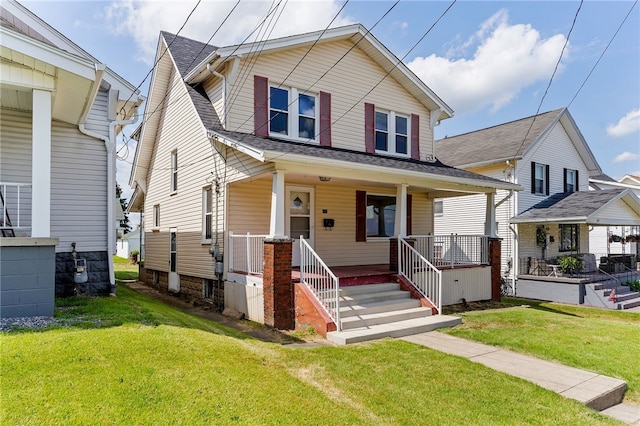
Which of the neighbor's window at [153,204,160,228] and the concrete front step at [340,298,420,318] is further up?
the neighbor's window at [153,204,160,228]

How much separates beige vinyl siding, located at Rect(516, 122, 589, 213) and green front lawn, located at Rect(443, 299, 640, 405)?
8.68 meters

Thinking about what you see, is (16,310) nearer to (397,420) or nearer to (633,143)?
(397,420)

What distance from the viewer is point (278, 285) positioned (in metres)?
7.79

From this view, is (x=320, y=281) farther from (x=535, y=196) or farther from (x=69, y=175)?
(x=535, y=196)

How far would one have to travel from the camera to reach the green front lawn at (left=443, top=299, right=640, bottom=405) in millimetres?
6090

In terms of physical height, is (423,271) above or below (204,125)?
below

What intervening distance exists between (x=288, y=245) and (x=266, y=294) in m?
1.11

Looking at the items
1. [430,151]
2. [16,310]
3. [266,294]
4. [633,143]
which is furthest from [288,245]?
[633,143]

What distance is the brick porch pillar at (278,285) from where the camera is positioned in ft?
25.5

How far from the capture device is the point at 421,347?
21.6 ft

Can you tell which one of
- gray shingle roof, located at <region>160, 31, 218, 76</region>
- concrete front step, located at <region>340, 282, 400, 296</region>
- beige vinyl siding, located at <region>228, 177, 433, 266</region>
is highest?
gray shingle roof, located at <region>160, 31, 218, 76</region>

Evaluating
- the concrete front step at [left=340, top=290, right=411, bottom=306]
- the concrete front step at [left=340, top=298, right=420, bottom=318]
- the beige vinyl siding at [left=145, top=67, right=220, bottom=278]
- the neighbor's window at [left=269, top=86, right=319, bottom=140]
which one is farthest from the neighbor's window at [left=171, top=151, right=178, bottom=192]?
the concrete front step at [left=340, top=298, right=420, bottom=318]

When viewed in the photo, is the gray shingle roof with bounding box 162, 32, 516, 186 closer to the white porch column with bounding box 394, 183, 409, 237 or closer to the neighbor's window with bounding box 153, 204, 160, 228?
the white porch column with bounding box 394, 183, 409, 237

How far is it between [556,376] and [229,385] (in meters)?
4.49
